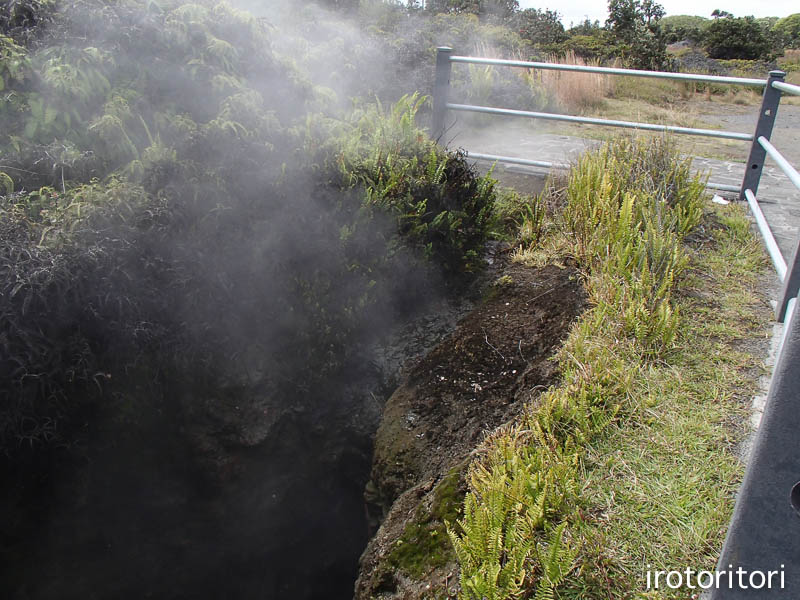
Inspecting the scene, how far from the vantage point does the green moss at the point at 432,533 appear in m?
2.67

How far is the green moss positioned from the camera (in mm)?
2672

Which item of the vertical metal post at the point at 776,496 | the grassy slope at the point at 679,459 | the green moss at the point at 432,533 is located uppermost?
the vertical metal post at the point at 776,496

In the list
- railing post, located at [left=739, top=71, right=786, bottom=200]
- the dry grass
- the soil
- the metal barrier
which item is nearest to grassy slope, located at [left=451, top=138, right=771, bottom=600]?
the soil

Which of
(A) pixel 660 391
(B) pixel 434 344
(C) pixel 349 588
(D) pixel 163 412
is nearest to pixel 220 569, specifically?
(C) pixel 349 588

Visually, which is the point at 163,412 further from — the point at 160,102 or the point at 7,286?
the point at 160,102

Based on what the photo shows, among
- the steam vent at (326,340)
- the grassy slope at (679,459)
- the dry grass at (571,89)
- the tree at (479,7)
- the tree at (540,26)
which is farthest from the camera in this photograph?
the tree at (540,26)

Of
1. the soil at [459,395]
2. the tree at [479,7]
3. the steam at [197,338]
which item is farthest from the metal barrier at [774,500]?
the tree at [479,7]

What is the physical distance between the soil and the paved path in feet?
5.51

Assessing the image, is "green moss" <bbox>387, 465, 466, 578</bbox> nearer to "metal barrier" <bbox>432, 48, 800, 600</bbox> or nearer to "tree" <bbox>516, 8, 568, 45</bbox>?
"metal barrier" <bbox>432, 48, 800, 600</bbox>

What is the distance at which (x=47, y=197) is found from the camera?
3.53 m

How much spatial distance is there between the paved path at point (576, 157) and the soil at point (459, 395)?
1680 mm

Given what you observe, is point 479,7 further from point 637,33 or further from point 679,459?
point 679,459

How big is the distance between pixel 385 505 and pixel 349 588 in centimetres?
80

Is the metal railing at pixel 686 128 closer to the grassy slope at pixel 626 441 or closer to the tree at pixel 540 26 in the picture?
the grassy slope at pixel 626 441
